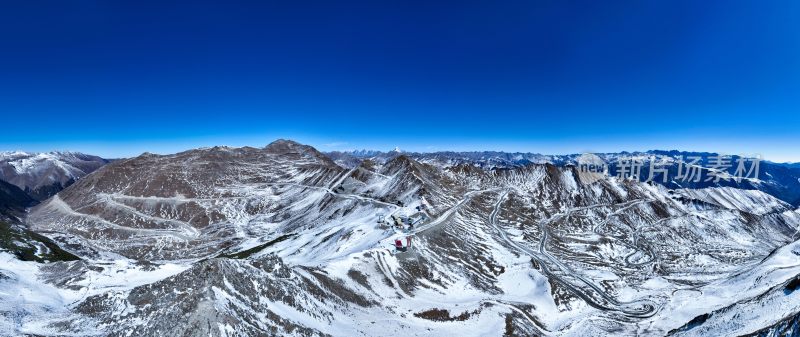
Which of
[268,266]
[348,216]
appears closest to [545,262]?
[348,216]

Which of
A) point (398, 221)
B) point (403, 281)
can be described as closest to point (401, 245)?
point (403, 281)

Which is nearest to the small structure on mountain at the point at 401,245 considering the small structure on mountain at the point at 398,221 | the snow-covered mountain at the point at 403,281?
the snow-covered mountain at the point at 403,281

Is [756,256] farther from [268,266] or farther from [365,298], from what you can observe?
[268,266]

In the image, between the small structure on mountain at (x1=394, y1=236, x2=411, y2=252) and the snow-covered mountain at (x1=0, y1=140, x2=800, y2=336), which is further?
the small structure on mountain at (x1=394, y1=236, x2=411, y2=252)

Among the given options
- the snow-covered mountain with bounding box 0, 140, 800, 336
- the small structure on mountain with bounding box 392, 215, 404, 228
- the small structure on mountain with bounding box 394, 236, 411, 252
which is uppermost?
the small structure on mountain with bounding box 392, 215, 404, 228

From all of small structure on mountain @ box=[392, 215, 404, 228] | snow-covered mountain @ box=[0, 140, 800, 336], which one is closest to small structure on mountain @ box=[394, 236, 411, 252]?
snow-covered mountain @ box=[0, 140, 800, 336]

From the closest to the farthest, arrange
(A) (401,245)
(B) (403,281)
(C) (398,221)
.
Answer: (B) (403,281) < (A) (401,245) < (C) (398,221)

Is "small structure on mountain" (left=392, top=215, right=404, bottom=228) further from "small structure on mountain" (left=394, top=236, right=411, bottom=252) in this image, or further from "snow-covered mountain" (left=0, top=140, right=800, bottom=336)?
"small structure on mountain" (left=394, top=236, right=411, bottom=252)

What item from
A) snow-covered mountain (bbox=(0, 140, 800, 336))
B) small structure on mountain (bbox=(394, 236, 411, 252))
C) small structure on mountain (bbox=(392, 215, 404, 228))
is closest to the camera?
snow-covered mountain (bbox=(0, 140, 800, 336))

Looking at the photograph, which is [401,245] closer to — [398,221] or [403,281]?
Answer: [403,281]

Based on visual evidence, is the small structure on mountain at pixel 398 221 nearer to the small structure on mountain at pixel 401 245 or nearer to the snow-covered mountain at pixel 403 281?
the snow-covered mountain at pixel 403 281

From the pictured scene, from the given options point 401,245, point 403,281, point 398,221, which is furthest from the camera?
point 398,221

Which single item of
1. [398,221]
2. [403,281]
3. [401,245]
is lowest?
[403,281]
